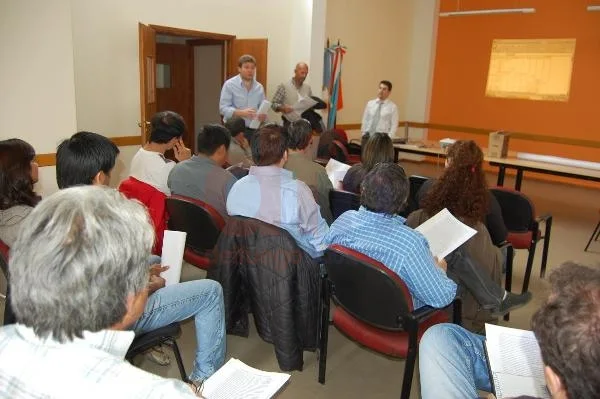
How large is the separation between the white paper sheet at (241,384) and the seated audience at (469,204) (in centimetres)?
132

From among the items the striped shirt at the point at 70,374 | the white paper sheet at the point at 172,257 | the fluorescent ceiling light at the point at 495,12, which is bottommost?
the white paper sheet at the point at 172,257

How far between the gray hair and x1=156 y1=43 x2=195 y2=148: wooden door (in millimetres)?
6517

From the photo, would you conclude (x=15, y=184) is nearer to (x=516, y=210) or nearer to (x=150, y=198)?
(x=150, y=198)

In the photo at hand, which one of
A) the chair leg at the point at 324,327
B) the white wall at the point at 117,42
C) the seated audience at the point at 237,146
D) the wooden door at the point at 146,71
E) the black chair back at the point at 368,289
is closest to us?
the black chair back at the point at 368,289

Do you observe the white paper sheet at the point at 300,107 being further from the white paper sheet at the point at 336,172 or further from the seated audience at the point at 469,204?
the seated audience at the point at 469,204

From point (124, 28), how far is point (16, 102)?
5.59ft

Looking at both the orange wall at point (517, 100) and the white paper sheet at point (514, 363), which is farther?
the orange wall at point (517, 100)

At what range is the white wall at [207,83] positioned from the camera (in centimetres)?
729

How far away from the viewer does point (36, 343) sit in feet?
2.86

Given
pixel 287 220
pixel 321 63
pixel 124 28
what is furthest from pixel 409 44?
pixel 287 220

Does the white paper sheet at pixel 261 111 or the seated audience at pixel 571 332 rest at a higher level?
the white paper sheet at pixel 261 111

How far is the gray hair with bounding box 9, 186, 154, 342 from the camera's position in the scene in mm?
851

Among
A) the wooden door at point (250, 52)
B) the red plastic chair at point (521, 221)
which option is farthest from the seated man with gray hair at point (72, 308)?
the wooden door at point (250, 52)

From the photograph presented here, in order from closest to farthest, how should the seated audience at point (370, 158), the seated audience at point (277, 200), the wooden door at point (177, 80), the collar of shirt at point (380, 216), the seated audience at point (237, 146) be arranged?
the collar of shirt at point (380, 216), the seated audience at point (277, 200), the seated audience at point (370, 158), the seated audience at point (237, 146), the wooden door at point (177, 80)
